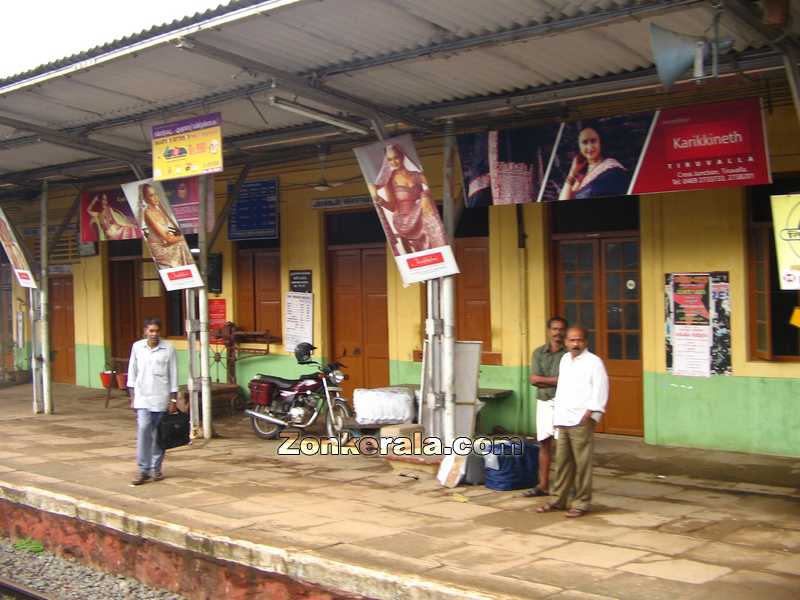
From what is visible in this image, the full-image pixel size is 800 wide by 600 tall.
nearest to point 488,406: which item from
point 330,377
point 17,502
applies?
point 330,377

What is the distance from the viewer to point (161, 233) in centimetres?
1137

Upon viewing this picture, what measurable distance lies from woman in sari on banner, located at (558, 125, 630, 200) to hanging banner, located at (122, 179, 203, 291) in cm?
482

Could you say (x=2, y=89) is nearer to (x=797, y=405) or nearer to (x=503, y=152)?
(x=503, y=152)

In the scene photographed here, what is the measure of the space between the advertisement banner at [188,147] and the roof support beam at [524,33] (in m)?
1.60

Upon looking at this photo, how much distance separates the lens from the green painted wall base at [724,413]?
908cm

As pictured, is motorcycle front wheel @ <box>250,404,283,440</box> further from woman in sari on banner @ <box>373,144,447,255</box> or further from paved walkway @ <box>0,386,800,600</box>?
woman in sari on banner @ <box>373,144,447,255</box>

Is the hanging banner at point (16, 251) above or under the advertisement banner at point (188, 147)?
under

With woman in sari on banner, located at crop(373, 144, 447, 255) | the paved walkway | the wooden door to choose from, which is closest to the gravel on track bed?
the paved walkway

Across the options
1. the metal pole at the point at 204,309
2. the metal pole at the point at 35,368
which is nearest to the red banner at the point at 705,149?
the metal pole at the point at 204,309

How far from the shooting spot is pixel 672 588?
545 cm

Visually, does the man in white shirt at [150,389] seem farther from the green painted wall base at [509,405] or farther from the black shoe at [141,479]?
the green painted wall base at [509,405]

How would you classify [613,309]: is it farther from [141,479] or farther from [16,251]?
[16,251]

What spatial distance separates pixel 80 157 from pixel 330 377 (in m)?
5.32

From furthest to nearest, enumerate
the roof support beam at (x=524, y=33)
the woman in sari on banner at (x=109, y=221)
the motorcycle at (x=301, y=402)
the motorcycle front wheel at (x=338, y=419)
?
the woman in sari on banner at (x=109, y=221) < the motorcycle at (x=301, y=402) < the motorcycle front wheel at (x=338, y=419) < the roof support beam at (x=524, y=33)
